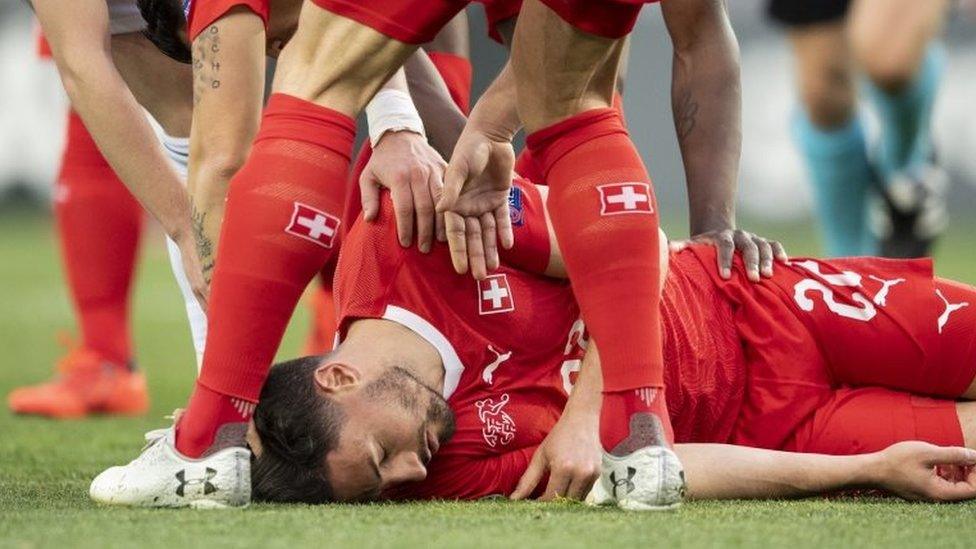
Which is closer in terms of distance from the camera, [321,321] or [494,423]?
[494,423]

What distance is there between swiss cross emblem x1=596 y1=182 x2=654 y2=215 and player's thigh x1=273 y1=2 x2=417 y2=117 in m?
→ 0.36

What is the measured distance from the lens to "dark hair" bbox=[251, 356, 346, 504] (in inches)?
101

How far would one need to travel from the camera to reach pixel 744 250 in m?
3.13

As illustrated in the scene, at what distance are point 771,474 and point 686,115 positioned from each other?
1.05 metres

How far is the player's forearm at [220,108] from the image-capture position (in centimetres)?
288

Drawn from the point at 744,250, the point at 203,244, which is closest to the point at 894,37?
the point at 744,250

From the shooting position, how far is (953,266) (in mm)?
9367

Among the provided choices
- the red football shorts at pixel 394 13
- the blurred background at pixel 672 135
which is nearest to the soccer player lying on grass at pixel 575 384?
the red football shorts at pixel 394 13

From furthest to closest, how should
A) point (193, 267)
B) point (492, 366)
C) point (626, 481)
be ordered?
1. point (193, 267)
2. point (492, 366)
3. point (626, 481)

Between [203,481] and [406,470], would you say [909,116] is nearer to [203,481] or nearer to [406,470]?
[406,470]

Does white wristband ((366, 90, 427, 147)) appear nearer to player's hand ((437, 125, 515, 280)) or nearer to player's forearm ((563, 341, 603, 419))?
player's hand ((437, 125, 515, 280))

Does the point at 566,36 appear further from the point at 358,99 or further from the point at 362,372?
the point at 362,372

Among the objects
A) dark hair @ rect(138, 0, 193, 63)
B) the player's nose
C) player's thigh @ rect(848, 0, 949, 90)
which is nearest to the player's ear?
the player's nose

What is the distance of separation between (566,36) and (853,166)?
3.66 meters
